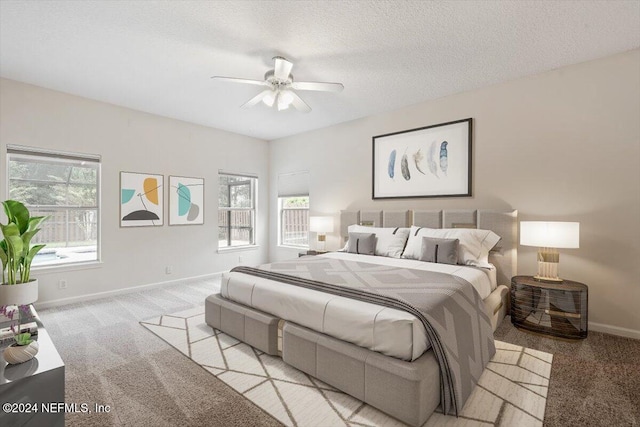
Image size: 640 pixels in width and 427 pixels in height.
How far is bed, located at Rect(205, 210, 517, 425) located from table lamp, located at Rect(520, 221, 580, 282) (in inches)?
14.2

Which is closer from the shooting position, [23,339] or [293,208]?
[23,339]

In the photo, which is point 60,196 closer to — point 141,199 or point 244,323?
point 141,199

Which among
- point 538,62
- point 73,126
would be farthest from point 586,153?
point 73,126

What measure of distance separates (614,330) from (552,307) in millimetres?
782

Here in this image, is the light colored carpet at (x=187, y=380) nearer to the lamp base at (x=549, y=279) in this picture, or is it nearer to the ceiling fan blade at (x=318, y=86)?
the lamp base at (x=549, y=279)

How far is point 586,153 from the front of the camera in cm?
307

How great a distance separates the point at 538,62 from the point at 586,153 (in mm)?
1074

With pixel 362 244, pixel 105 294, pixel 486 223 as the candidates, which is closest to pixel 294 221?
→ pixel 362 244

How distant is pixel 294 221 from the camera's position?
6.05 m

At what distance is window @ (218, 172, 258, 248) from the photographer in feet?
18.7

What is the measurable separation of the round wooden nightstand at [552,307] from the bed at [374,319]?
217 mm

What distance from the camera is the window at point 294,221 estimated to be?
19.2 ft

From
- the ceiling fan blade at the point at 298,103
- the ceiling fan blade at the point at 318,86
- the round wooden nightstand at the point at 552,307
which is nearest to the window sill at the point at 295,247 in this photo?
the ceiling fan blade at the point at 298,103

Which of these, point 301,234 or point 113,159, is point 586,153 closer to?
point 301,234
